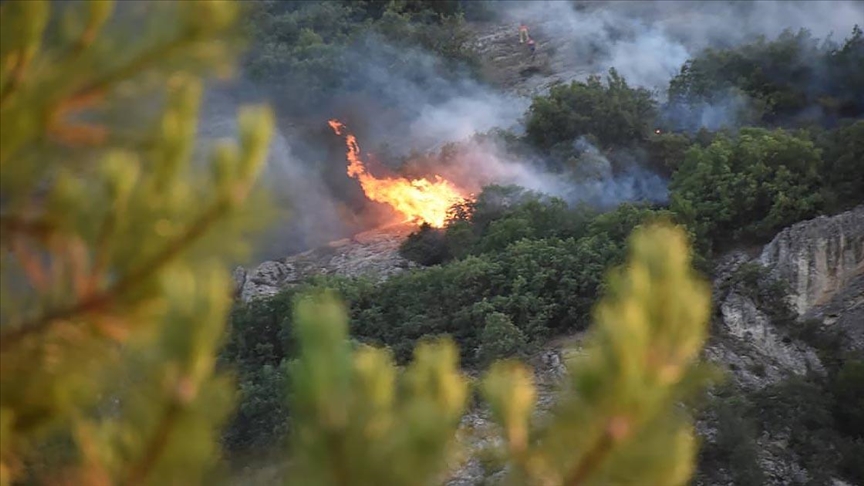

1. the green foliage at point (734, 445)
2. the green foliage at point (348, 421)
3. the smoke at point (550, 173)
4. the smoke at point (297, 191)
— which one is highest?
the green foliage at point (348, 421)

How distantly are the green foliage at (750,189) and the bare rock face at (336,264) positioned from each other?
5.11 m

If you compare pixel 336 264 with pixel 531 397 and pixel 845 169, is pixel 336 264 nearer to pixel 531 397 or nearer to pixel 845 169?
pixel 845 169

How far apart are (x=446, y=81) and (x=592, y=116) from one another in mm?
5348

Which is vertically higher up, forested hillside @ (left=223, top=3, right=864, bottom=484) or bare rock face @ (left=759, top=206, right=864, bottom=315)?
bare rock face @ (left=759, top=206, right=864, bottom=315)

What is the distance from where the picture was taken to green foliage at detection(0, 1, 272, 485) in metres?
2.06

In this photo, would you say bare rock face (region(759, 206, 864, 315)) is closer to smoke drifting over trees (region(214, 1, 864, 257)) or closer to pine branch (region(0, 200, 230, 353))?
smoke drifting over trees (region(214, 1, 864, 257))

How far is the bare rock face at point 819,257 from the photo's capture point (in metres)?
11.9

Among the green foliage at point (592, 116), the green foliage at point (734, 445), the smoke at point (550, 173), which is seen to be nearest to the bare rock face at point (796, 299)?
the green foliage at point (734, 445)

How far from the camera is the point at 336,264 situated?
1662 centimetres

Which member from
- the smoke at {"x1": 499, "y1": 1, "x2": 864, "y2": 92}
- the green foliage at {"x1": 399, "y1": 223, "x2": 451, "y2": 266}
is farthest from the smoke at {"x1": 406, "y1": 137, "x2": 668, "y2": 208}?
the smoke at {"x1": 499, "y1": 1, "x2": 864, "y2": 92}

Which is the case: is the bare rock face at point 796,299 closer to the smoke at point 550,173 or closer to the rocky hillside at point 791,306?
the rocky hillside at point 791,306

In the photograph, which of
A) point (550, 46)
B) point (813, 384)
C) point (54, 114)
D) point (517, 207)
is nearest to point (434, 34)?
point (550, 46)

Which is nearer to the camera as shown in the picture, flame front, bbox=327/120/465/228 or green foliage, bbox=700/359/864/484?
green foliage, bbox=700/359/864/484

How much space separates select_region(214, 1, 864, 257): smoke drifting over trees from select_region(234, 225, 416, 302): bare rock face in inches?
39.7
